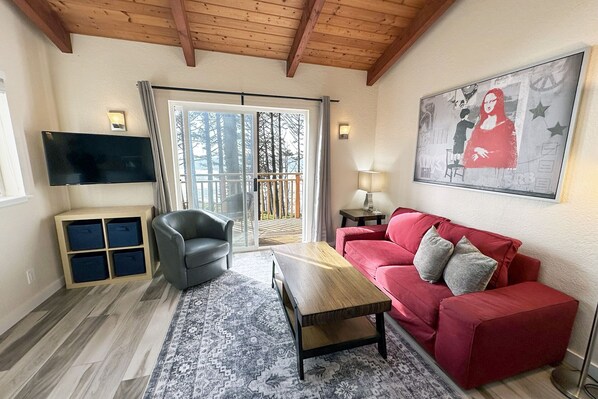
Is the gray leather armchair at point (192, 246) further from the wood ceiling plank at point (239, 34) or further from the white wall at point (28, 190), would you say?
the wood ceiling plank at point (239, 34)

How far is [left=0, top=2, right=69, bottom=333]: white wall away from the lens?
1968 millimetres

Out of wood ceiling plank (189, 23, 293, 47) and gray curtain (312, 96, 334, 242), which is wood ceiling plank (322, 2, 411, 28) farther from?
gray curtain (312, 96, 334, 242)

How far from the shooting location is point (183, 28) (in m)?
2.39

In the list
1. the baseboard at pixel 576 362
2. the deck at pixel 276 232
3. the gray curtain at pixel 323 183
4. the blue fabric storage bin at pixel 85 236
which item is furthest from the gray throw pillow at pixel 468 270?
the blue fabric storage bin at pixel 85 236

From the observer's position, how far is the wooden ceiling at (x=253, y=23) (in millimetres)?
2326

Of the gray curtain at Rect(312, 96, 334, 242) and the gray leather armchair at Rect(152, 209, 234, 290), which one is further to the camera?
the gray curtain at Rect(312, 96, 334, 242)

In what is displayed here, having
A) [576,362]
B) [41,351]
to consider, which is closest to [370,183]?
[576,362]

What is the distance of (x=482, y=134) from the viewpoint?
6.99ft

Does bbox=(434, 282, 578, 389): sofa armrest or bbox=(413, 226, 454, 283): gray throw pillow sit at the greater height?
bbox=(413, 226, 454, 283): gray throw pillow

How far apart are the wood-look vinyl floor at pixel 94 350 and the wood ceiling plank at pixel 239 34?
2887 millimetres

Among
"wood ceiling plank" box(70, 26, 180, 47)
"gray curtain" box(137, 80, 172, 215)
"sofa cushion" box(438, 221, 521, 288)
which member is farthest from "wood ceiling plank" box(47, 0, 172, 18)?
"sofa cushion" box(438, 221, 521, 288)

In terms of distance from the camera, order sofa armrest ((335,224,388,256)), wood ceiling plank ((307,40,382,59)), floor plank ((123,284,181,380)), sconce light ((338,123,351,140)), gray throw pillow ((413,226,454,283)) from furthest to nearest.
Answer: sconce light ((338,123,351,140)) → wood ceiling plank ((307,40,382,59)) → sofa armrest ((335,224,388,256)) → gray throw pillow ((413,226,454,283)) → floor plank ((123,284,181,380))

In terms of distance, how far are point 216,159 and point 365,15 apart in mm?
2487

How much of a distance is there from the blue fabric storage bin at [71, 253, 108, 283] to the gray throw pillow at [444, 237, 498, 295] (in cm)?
331
